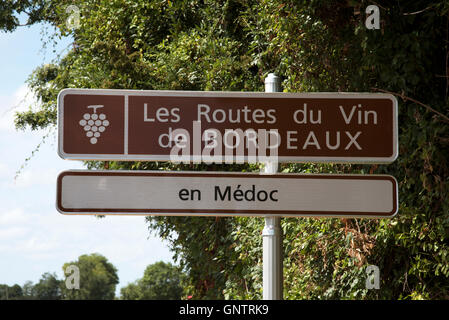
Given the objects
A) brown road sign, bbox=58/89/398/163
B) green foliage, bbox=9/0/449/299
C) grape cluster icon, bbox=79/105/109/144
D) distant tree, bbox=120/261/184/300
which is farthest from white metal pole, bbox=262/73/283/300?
distant tree, bbox=120/261/184/300

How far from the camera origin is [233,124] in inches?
119

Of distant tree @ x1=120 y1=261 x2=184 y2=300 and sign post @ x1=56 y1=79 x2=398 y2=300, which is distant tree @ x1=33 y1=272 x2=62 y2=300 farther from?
sign post @ x1=56 y1=79 x2=398 y2=300

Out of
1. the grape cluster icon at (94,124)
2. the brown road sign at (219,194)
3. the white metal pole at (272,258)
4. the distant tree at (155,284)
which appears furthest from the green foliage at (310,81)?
the distant tree at (155,284)

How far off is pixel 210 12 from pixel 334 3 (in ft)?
9.84

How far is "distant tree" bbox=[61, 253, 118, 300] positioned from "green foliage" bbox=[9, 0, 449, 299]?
Answer: 78.4m

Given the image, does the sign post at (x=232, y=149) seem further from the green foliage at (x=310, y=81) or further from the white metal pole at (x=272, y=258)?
the green foliage at (x=310, y=81)

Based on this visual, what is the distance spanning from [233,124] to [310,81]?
A: 4.13 metres

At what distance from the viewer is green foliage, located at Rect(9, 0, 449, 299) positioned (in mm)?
5699

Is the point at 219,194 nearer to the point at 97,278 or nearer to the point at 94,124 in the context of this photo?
the point at 94,124

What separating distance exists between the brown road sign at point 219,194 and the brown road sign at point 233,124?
4.5 inches

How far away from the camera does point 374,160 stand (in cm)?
303

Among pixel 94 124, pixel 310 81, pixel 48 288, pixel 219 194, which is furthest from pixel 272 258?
pixel 48 288

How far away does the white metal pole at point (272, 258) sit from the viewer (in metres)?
2.93
